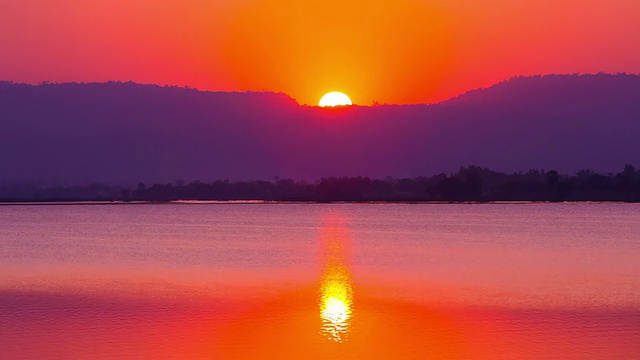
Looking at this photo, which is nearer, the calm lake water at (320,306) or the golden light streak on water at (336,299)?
the calm lake water at (320,306)

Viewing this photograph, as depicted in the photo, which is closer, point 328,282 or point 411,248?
point 328,282

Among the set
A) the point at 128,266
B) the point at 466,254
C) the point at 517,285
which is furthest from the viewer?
the point at 466,254

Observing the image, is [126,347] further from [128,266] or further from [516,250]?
[516,250]

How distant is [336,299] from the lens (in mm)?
37969

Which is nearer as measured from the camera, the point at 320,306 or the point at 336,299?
the point at 320,306

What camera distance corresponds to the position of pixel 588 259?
60188 mm

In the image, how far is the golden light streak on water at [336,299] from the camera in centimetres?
2912

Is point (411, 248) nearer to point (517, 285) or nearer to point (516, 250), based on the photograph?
point (516, 250)

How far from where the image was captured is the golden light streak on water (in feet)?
95.6

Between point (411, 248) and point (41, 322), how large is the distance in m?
46.1

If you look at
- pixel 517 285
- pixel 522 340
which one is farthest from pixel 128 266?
pixel 522 340

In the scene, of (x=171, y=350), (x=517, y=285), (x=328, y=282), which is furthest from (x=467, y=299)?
(x=171, y=350)

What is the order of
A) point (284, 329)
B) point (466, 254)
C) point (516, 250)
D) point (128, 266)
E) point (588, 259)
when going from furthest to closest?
point (516, 250)
point (466, 254)
point (588, 259)
point (128, 266)
point (284, 329)

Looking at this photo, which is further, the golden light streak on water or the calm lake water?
the golden light streak on water
